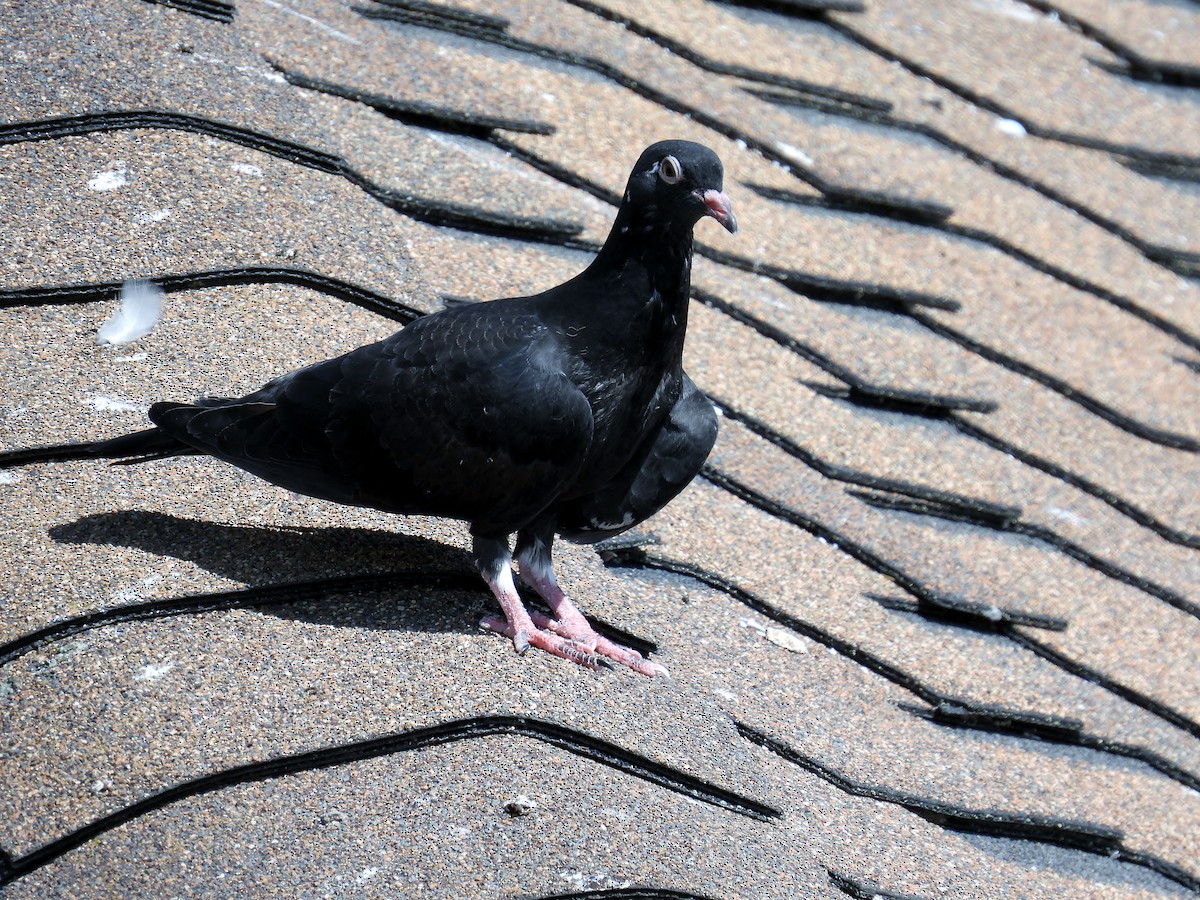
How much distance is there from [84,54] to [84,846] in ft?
6.79

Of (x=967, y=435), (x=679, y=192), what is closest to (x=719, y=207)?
(x=679, y=192)

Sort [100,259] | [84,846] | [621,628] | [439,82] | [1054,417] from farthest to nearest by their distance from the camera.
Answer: [1054,417] → [439,82] → [100,259] → [621,628] → [84,846]

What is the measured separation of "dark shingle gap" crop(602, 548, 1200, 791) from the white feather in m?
1.03

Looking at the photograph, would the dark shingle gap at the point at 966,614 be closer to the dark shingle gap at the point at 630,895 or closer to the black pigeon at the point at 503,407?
the black pigeon at the point at 503,407

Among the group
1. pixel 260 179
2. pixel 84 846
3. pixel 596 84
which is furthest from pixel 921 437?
pixel 84 846

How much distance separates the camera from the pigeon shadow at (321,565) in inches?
101

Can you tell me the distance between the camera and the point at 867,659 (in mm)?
3281

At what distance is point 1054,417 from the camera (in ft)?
14.1

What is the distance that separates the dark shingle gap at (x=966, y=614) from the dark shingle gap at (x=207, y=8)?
2080mm

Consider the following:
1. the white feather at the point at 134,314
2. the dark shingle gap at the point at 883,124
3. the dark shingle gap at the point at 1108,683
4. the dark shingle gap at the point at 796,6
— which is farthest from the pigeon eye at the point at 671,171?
the dark shingle gap at the point at 796,6

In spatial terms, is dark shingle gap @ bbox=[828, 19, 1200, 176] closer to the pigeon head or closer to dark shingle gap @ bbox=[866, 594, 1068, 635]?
dark shingle gap @ bbox=[866, 594, 1068, 635]

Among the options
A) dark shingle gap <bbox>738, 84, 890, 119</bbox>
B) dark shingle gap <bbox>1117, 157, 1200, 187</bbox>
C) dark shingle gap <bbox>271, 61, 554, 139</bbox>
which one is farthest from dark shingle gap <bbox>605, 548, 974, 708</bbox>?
dark shingle gap <bbox>1117, 157, 1200, 187</bbox>

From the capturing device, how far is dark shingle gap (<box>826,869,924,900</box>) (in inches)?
100

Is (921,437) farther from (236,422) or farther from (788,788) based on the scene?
(236,422)
